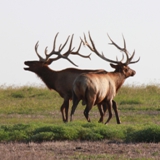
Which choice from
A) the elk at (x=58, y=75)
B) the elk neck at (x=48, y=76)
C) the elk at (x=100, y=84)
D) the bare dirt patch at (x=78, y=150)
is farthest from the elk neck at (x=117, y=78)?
the bare dirt patch at (x=78, y=150)

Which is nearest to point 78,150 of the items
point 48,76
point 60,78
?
point 60,78

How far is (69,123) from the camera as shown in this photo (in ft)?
44.2

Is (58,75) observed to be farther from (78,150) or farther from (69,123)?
(78,150)

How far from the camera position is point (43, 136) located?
12164 mm

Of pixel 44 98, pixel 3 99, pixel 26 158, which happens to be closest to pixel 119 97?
pixel 44 98

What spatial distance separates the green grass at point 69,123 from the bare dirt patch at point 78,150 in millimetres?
→ 495

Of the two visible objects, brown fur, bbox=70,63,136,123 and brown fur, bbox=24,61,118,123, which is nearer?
brown fur, bbox=70,63,136,123

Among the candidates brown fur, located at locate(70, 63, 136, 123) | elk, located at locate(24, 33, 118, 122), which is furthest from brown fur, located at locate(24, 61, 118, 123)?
brown fur, located at locate(70, 63, 136, 123)

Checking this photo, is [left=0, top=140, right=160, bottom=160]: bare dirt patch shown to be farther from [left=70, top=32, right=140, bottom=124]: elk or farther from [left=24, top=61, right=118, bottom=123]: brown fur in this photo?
[left=24, top=61, right=118, bottom=123]: brown fur

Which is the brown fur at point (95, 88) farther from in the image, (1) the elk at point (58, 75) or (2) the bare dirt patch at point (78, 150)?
(2) the bare dirt patch at point (78, 150)

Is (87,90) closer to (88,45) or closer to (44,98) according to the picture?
(88,45)

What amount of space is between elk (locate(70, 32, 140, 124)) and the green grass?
628 mm

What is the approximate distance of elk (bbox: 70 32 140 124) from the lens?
15258 millimetres

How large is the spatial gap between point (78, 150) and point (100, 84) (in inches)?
200
